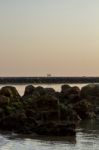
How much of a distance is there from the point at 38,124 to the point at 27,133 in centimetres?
A: 102

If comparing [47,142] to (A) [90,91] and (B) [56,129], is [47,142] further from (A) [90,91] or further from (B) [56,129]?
(A) [90,91]

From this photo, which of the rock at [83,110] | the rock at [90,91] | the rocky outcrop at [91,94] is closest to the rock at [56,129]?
the rock at [83,110]

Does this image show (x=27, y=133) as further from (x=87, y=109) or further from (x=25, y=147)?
(x=87, y=109)

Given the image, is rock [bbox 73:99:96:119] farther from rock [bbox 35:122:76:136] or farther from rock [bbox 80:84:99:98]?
rock [bbox 35:122:76:136]

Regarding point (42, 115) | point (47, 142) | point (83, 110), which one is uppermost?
point (83, 110)

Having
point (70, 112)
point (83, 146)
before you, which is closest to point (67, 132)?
point (83, 146)

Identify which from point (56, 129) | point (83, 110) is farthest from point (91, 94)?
point (56, 129)

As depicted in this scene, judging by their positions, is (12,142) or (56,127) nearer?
(12,142)

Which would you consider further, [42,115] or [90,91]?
[90,91]

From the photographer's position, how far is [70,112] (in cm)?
4303

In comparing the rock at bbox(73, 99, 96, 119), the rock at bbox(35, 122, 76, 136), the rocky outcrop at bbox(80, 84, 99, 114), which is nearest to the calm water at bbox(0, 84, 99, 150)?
the rock at bbox(35, 122, 76, 136)

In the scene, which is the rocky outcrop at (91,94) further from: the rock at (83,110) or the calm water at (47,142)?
the calm water at (47,142)

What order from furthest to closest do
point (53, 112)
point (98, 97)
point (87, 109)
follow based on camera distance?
point (98, 97) < point (87, 109) < point (53, 112)

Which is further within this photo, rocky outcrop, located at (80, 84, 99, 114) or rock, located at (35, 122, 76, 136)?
rocky outcrop, located at (80, 84, 99, 114)
